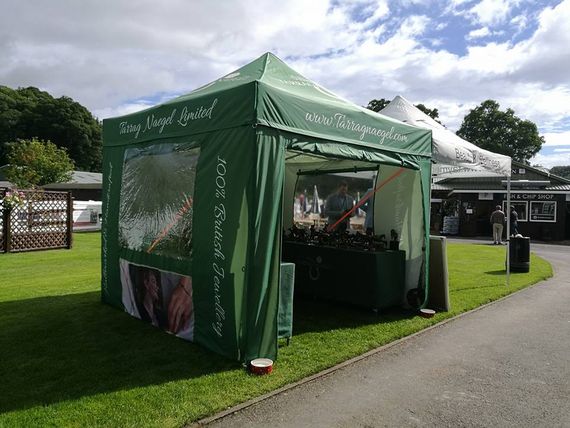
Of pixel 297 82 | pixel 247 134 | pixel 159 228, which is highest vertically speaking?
pixel 297 82

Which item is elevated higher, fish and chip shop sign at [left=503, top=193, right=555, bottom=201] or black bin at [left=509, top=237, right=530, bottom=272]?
fish and chip shop sign at [left=503, top=193, right=555, bottom=201]

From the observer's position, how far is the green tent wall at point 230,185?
14.3 ft

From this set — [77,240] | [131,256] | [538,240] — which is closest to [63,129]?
[77,240]

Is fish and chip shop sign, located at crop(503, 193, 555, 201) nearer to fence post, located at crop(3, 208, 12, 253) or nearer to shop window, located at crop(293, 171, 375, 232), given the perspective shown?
shop window, located at crop(293, 171, 375, 232)

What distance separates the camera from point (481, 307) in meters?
7.40

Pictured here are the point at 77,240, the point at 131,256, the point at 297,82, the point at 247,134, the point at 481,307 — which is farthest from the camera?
the point at 77,240

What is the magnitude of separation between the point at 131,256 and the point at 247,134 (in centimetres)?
280

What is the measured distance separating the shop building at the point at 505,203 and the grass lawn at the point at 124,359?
19334mm

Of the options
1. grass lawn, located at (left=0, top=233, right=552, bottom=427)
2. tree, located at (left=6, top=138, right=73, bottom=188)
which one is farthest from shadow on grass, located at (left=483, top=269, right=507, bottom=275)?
tree, located at (left=6, top=138, right=73, bottom=188)

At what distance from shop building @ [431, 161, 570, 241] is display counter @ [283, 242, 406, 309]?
18.0 meters

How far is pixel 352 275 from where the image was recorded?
6.75m

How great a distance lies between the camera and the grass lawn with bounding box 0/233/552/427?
3492 millimetres

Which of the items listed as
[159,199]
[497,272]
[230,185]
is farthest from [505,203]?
[230,185]

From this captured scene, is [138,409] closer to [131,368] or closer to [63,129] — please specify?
[131,368]
